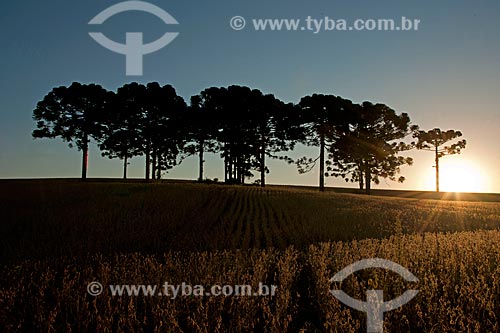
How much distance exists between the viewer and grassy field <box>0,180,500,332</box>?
4660mm

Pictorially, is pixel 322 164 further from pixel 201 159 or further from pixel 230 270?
pixel 230 270

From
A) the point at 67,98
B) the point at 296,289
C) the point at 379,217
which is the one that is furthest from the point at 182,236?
the point at 67,98

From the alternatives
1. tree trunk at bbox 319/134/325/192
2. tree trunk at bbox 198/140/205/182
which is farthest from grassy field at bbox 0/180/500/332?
tree trunk at bbox 198/140/205/182

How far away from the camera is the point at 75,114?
45.4 m

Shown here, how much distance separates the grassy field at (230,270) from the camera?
4660 mm

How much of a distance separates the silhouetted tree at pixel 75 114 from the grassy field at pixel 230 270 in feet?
93.3

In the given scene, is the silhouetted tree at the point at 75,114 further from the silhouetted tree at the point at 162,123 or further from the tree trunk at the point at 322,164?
the tree trunk at the point at 322,164

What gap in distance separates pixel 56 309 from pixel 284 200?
21.6m

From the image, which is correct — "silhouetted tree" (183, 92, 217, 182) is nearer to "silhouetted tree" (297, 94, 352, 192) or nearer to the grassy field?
"silhouetted tree" (297, 94, 352, 192)

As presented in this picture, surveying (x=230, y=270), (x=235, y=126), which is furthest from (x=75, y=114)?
(x=230, y=270)

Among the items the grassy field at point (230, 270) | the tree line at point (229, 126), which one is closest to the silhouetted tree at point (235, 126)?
the tree line at point (229, 126)

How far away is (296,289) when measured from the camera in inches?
245

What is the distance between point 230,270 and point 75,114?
146 feet

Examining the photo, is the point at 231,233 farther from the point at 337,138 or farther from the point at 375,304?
the point at 337,138
